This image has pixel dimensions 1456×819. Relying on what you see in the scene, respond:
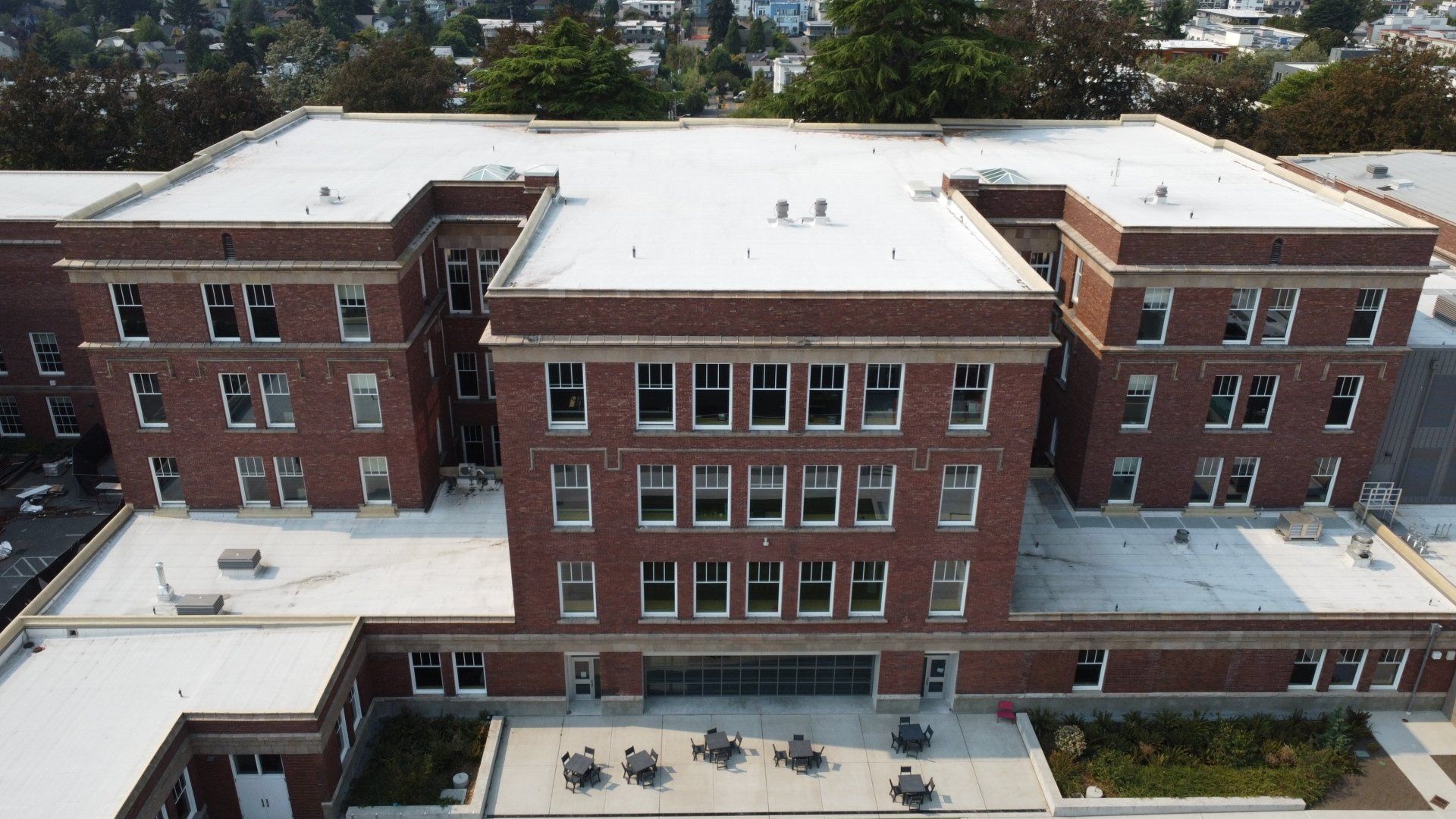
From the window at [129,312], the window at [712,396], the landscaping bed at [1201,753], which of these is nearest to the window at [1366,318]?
the landscaping bed at [1201,753]

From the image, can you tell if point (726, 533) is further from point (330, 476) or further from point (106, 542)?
point (106, 542)

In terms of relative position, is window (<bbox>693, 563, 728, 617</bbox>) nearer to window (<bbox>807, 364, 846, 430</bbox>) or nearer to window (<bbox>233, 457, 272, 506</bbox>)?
window (<bbox>807, 364, 846, 430</bbox>)

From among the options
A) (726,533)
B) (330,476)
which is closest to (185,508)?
(330,476)

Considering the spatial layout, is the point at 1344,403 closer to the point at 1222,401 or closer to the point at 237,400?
the point at 1222,401

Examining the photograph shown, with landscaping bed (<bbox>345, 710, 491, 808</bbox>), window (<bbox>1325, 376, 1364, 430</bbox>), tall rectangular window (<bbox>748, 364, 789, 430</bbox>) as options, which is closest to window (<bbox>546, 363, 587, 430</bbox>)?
tall rectangular window (<bbox>748, 364, 789, 430</bbox>)

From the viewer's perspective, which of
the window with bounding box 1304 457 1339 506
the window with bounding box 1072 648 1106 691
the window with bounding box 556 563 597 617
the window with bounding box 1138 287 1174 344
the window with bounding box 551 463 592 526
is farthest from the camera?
the window with bounding box 1304 457 1339 506

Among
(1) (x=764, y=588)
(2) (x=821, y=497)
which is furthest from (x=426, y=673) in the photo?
(2) (x=821, y=497)

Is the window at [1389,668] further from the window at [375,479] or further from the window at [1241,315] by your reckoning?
the window at [375,479]
